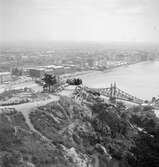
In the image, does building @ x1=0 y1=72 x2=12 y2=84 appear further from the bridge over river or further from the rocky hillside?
the rocky hillside

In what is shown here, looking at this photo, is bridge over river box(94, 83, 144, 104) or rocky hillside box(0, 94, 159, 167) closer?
rocky hillside box(0, 94, 159, 167)

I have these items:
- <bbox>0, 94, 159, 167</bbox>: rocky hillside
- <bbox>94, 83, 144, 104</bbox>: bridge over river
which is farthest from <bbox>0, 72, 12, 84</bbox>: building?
<bbox>0, 94, 159, 167</bbox>: rocky hillside

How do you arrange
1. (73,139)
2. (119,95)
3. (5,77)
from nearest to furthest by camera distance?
(73,139) < (119,95) < (5,77)

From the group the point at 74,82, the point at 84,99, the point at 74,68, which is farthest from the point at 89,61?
the point at 84,99

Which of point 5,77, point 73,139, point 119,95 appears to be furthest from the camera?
point 5,77

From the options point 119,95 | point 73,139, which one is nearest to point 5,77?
point 119,95

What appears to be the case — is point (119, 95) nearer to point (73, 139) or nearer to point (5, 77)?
point (73, 139)

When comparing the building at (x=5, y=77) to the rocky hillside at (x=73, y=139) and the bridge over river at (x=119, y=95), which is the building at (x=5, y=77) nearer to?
the bridge over river at (x=119, y=95)

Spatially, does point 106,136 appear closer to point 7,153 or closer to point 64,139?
point 64,139
